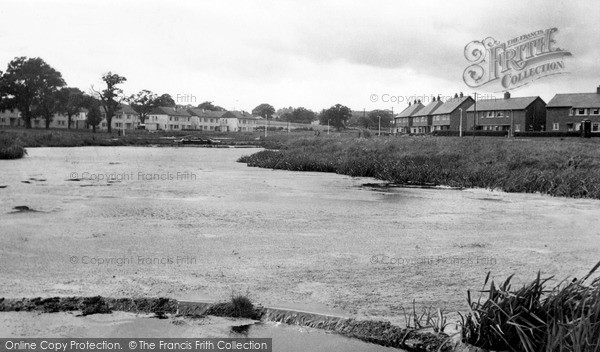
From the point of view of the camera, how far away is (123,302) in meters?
7.64

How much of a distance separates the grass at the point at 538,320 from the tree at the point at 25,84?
107511mm

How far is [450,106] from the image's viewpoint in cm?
10475

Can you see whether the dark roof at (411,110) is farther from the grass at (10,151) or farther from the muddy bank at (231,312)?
the muddy bank at (231,312)

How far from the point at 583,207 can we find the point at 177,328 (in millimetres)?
15868

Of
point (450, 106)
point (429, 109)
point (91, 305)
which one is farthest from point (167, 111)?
point (91, 305)

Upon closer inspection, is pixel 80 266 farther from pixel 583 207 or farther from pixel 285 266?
pixel 583 207

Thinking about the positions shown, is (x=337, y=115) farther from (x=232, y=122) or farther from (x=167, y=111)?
(x=167, y=111)

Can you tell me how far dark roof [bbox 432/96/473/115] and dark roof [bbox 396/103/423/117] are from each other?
10.5m

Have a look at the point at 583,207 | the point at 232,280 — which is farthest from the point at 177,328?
the point at 583,207

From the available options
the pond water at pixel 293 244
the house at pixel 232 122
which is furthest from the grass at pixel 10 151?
the house at pixel 232 122

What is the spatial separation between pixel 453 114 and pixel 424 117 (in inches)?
438

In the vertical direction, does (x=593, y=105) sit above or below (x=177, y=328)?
above

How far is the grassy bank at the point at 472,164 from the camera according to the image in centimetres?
2359

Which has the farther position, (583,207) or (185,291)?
(583,207)
